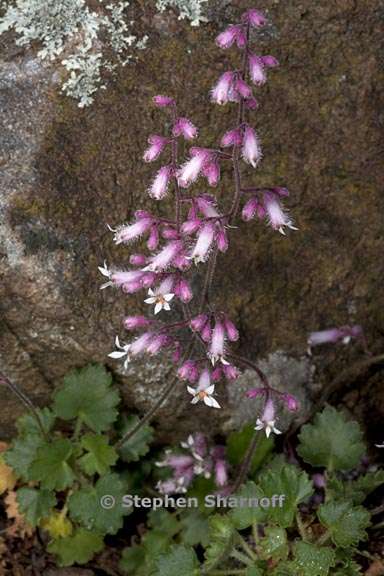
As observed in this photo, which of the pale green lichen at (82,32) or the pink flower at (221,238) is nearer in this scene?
the pink flower at (221,238)

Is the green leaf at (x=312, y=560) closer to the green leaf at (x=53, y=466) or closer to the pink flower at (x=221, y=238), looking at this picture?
the green leaf at (x=53, y=466)

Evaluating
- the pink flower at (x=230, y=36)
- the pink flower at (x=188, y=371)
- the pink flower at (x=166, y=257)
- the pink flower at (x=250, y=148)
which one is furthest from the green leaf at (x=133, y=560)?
the pink flower at (x=230, y=36)

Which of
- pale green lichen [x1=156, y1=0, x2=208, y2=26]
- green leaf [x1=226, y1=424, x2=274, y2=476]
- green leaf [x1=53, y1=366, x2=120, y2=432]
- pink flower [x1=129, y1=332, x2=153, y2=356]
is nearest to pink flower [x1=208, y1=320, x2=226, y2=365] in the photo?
pink flower [x1=129, y1=332, x2=153, y2=356]

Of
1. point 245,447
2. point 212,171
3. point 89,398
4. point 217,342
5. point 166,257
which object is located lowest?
point 245,447

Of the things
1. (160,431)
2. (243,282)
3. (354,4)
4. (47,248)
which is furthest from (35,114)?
(160,431)

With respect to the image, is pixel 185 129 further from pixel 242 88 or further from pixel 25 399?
pixel 25 399

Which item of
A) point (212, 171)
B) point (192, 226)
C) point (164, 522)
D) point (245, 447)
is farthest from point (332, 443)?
point (212, 171)

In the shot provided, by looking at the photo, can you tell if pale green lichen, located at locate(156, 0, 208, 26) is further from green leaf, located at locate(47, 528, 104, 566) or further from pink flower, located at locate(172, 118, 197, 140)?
green leaf, located at locate(47, 528, 104, 566)
